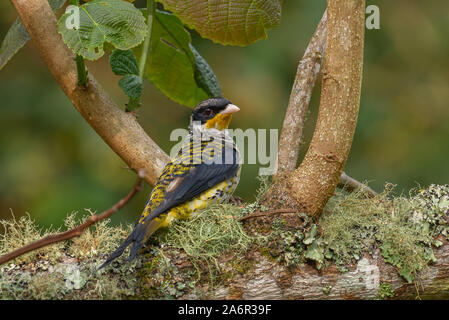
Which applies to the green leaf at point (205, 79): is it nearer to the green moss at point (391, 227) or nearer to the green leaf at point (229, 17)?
the green leaf at point (229, 17)

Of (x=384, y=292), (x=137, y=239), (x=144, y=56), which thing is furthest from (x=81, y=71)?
(x=384, y=292)

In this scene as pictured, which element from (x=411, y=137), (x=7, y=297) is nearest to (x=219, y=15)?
(x=7, y=297)

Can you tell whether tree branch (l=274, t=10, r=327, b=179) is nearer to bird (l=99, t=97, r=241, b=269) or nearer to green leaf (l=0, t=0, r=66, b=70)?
bird (l=99, t=97, r=241, b=269)

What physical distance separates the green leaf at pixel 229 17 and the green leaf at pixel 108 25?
26cm

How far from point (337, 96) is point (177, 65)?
4.83 ft

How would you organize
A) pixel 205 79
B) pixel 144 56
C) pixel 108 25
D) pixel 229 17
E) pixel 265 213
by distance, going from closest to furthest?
pixel 265 213 < pixel 108 25 < pixel 229 17 < pixel 144 56 < pixel 205 79

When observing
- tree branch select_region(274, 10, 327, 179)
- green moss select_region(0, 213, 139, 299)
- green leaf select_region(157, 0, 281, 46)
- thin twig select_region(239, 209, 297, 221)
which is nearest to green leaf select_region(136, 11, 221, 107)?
green leaf select_region(157, 0, 281, 46)

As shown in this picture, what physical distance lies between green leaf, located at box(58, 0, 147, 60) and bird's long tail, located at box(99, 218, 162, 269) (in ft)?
2.68

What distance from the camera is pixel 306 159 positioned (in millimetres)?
2562

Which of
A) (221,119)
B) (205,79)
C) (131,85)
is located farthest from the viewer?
(221,119)

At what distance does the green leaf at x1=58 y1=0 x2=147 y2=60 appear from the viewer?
9.06ft

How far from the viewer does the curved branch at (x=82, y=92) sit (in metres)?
3.03

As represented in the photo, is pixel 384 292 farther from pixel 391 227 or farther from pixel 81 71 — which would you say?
pixel 81 71

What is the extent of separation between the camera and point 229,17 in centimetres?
308
